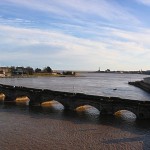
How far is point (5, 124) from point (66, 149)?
13117mm

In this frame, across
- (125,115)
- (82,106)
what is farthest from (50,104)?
(125,115)

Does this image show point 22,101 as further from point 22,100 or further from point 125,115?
point 125,115

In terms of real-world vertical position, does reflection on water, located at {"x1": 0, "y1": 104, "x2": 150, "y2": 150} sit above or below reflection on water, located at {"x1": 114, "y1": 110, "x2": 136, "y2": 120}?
below

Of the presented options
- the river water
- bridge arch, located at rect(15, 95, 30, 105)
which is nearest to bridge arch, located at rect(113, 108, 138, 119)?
the river water

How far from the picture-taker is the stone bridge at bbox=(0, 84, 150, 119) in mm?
47828

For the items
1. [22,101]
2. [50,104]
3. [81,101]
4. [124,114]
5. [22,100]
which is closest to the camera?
[124,114]

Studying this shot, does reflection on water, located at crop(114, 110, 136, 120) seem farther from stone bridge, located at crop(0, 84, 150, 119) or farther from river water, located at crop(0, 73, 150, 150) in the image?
stone bridge, located at crop(0, 84, 150, 119)

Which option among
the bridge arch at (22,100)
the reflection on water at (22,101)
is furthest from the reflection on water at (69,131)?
the bridge arch at (22,100)

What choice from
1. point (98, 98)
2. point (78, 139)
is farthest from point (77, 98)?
point (78, 139)

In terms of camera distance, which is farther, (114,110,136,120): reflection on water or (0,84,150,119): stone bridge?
(114,110,136,120): reflection on water

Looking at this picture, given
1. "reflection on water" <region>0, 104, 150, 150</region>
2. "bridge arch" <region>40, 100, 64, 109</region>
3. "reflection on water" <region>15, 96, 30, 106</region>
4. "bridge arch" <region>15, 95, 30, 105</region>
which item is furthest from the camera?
"bridge arch" <region>15, 95, 30, 105</region>

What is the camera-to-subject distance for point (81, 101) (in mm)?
54281

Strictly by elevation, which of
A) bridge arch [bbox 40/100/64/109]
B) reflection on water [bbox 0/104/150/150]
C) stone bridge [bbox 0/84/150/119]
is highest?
stone bridge [bbox 0/84/150/119]

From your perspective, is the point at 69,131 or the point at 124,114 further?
the point at 124,114
